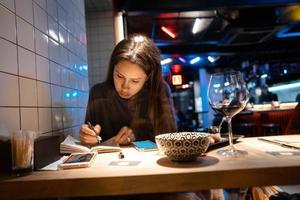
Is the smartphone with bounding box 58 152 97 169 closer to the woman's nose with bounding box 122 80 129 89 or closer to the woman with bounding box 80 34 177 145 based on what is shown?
the woman with bounding box 80 34 177 145

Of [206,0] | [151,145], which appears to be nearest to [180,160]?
[151,145]

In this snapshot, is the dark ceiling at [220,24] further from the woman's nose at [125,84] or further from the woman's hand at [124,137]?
the woman's hand at [124,137]

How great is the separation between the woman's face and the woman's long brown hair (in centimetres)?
3

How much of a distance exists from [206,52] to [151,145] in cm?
591

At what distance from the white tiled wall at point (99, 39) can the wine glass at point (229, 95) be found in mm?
2435

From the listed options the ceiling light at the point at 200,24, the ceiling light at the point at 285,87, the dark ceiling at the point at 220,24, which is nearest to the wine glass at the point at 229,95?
the dark ceiling at the point at 220,24

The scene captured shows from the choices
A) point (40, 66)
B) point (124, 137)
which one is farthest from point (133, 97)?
point (40, 66)

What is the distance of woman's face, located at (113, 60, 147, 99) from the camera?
4.73ft

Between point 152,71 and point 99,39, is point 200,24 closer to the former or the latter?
point 99,39

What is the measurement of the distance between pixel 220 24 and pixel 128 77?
4.25 meters

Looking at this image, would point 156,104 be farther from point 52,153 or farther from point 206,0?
point 206,0

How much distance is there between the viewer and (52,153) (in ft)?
3.00

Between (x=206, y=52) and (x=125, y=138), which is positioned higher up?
(x=206, y=52)

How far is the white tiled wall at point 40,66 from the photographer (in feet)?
3.27
